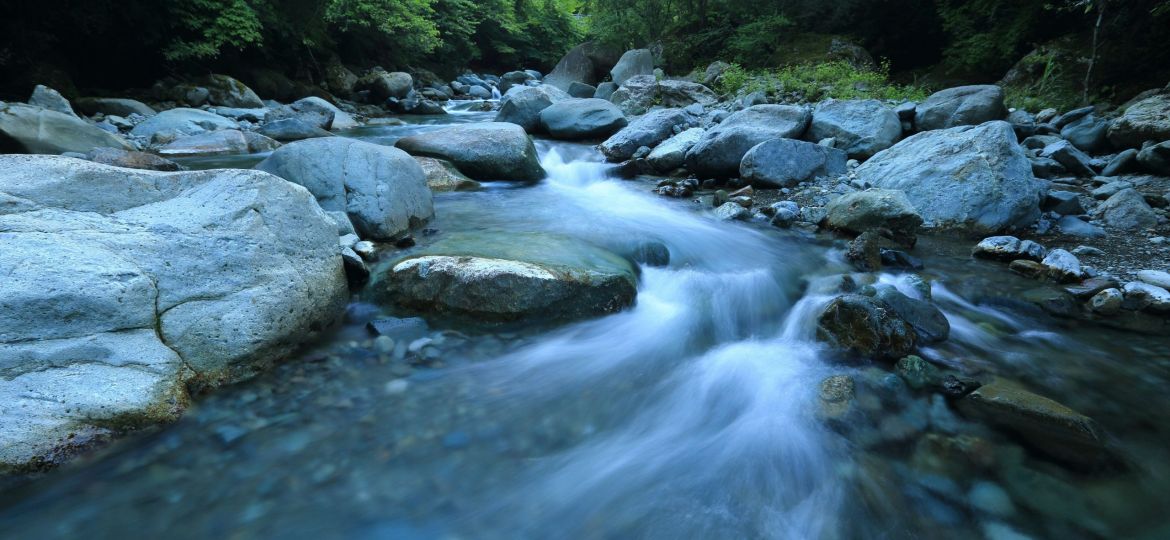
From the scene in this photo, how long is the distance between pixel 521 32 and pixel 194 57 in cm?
2169

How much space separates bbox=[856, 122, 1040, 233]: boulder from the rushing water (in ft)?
6.12

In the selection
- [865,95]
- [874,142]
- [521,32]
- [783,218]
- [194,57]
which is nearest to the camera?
[783,218]

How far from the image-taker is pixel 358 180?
4.89 metres

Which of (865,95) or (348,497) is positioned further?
(865,95)

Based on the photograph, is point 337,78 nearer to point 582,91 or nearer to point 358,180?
point 582,91

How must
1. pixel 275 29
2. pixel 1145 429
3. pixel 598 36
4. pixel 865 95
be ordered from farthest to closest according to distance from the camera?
pixel 598 36
pixel 275 29
pixel 865 95
pixel 1145 429

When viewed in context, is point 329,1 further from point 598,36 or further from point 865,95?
point 865,95

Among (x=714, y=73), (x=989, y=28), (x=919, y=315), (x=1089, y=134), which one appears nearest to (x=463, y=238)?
(x=919, y=315)

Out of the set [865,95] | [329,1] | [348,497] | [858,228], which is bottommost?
[348,497]

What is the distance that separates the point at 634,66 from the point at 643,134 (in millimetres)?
10914

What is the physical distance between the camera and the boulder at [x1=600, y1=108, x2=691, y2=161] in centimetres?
955

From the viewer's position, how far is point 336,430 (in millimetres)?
2547

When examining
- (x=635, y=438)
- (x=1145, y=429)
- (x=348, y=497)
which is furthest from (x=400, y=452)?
(x=1145, y=429)

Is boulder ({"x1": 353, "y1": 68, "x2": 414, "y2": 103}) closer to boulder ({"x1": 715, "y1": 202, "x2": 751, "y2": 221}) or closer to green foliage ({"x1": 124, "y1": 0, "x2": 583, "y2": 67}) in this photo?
green foliage ({"x1": 124, "y1": 0, "x2": 583, "y2": 67})
